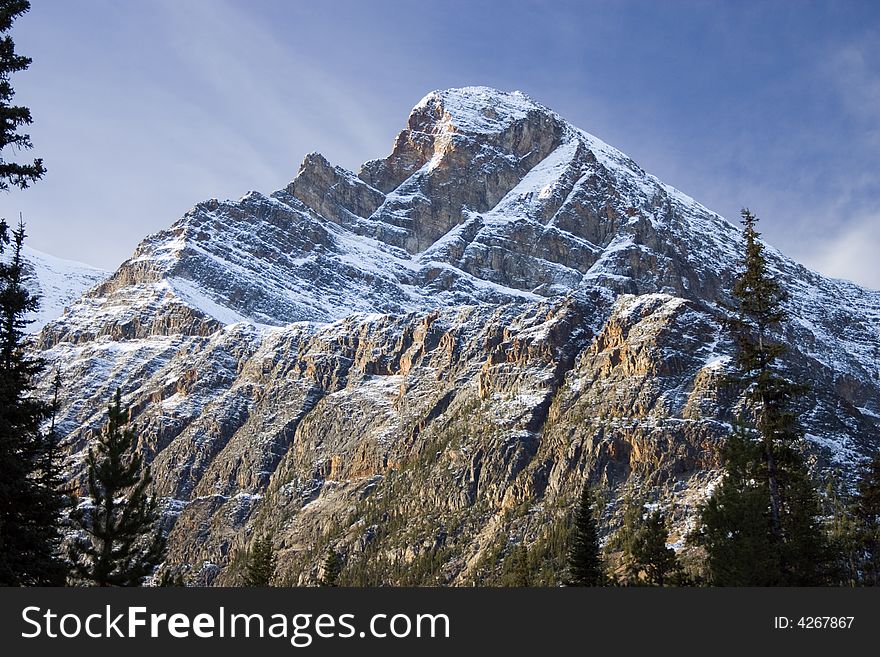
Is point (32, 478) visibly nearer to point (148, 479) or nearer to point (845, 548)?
point (148, 479)

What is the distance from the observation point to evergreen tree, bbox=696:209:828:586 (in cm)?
2967

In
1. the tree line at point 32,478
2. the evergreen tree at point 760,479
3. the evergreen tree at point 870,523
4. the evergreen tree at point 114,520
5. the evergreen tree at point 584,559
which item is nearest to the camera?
the tree line at point 32,478

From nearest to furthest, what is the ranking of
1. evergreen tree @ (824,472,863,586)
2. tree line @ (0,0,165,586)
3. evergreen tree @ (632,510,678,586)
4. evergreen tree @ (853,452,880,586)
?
tree line @ (0,0,165,586)
evergreen tree @ (824,472,863,586)
evergreen tree @ (632,510,678,586)
evergreen tree @ (853,452,880,586)

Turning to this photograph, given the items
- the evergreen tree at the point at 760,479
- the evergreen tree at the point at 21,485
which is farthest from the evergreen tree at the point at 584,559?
the evergreen tree at the point at 21,485

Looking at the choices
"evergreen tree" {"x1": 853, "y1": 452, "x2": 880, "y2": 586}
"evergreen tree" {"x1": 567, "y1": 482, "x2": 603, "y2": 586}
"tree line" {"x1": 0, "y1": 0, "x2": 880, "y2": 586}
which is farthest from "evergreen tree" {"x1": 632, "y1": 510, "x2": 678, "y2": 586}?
"evergreen tree" {"x1": 853, "y1": 452, "x2": 880, "y2": 586}

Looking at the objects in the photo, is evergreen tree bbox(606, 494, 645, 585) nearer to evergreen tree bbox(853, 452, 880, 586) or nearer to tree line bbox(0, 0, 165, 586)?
evergreen tree bbox(853, 452, 880, 586)

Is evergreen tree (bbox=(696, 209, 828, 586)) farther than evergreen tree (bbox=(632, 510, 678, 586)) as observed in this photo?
No

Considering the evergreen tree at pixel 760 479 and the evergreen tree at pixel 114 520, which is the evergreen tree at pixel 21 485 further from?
the evergreen tree at pixel 760 479

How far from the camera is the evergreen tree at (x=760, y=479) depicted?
29672 millimetres

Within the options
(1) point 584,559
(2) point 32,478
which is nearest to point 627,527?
(1) point 584,559

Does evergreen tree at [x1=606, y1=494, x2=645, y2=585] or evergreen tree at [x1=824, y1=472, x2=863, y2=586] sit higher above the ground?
evergreen tree at [x1=606, y1=494, x2=645, y2=585]

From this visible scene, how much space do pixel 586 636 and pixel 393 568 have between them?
573 ft

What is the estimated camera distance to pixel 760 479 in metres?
31.8

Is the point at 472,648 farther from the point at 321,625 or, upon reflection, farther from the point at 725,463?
the point at 725,463
